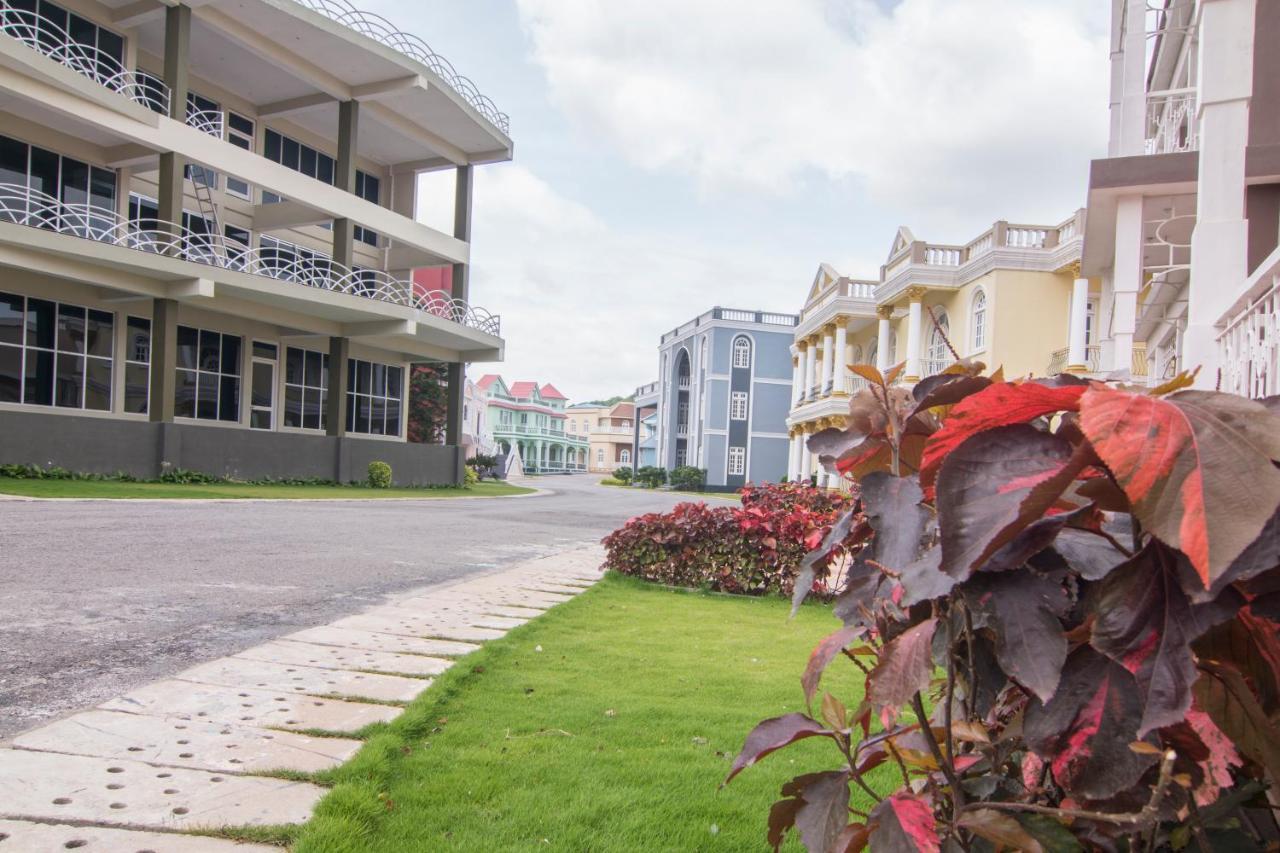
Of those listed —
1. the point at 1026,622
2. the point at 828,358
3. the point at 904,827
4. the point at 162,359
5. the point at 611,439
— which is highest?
the point at 828,358

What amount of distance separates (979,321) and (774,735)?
83.1ft

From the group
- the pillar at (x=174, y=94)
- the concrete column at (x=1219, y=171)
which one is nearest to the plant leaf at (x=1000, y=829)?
the concrete column at (x=1219, y=171)

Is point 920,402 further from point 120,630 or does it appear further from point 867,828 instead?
point 120,630

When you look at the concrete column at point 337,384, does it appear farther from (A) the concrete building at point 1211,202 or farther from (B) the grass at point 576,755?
(B) the grass at point 576,755

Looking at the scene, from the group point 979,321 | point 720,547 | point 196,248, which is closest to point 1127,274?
point 720,547

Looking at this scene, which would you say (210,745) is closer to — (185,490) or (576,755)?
(576,755)

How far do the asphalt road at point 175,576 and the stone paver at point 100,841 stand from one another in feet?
3.16

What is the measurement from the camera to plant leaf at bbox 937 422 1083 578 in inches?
32.0

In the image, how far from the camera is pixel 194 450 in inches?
815

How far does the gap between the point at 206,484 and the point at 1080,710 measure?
872 inches

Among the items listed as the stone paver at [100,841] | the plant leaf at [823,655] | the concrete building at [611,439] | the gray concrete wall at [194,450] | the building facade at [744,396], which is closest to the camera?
the plant leaf at [823,655]

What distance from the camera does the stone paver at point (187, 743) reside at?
9.14 feet

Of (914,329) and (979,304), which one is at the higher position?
(979,304)

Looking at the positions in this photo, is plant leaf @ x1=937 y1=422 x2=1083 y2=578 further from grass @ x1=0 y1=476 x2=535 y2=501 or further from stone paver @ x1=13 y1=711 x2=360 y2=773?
grass @ x1=0 y1=476 x2=535 y2=501
